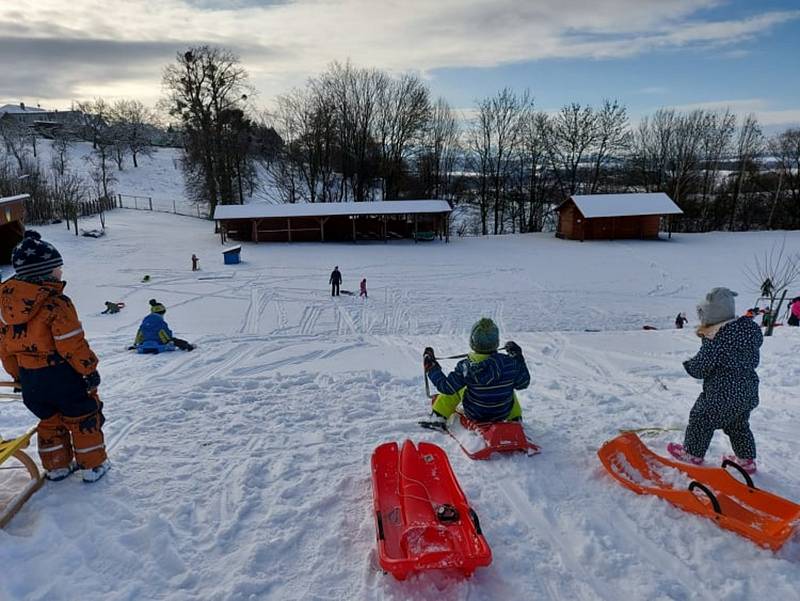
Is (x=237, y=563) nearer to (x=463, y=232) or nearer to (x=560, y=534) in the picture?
(x=560, y=534)

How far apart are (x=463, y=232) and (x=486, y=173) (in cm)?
680

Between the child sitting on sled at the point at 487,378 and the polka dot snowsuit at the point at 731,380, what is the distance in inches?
53.1

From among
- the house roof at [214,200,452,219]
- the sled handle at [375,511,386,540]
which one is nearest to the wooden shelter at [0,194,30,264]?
the house roof at [214,200,452,219]

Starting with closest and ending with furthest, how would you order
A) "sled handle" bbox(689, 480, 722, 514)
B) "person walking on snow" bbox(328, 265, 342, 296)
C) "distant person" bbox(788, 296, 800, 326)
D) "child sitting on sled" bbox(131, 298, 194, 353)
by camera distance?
1. "sled handle" bbox(689, 480, 722, 514)
2. "child sitting on sled" bbox(131, 298, 194, 353)
3. "distant person" bbox(788, 296, 800, 326)
4. "person walking on snow" bbox(328, 265, 342, 296)

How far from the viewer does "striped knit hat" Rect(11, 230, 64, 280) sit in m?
3.26

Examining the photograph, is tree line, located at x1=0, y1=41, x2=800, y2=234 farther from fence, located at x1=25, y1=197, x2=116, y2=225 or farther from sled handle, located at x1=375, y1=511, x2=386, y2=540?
sled handle, located at x1=375, y1=511, x2=386, y2=540

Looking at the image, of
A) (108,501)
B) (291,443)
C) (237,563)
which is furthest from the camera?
(291,443)

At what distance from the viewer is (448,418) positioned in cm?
479

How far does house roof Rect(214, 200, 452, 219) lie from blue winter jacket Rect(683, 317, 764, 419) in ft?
91.2

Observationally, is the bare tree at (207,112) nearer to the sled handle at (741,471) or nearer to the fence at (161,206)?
the fence at (161,206)

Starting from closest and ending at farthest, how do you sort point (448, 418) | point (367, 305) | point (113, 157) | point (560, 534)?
point (560, 534) < point (448, 418) < point (367, 305) < point (113, 157)

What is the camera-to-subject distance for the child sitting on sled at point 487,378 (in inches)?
168

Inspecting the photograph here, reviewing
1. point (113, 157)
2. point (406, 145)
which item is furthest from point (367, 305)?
point (113, 157)

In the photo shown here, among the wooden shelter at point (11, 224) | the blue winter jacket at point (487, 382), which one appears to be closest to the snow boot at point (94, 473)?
the blue winter jacket at point (487, 382)
